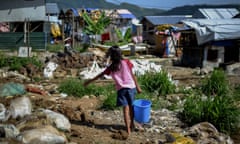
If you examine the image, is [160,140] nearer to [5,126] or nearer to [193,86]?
[5,126]

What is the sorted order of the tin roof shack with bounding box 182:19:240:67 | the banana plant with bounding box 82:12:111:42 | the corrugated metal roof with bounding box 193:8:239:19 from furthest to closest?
the corrugated metal roof with bounding box 193:8:239:19, the banana plant with bounding box 82:12:111:42, the tin roof shack with bounding box 182:19:240:67

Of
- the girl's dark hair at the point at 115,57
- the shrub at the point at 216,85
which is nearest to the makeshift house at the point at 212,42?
the shrub at the point at 216,85

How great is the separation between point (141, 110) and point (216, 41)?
11994 millimetres

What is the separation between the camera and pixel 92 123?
21.1ft

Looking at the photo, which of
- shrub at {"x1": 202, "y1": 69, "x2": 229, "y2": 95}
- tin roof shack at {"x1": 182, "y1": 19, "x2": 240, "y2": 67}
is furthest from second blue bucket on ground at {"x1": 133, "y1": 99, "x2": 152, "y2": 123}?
tin roof shack at {"x1": 182, "y1": 19, "x2": 240, "y2": 67}

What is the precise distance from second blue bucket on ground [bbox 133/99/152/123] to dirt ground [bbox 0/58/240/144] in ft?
1.09

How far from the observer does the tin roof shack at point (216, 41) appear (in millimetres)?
17031

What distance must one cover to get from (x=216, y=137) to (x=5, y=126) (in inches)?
126

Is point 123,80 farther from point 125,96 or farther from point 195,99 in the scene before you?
point 195,99

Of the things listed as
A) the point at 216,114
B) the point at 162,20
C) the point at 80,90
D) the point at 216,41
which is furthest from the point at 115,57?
the point at 162,20

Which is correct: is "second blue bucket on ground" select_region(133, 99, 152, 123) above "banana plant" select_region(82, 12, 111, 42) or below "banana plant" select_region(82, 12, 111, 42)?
below

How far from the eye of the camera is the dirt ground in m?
5.56

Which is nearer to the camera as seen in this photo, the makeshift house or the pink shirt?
the pink shirt

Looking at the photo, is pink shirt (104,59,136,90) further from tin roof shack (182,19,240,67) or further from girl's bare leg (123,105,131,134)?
tin roof shack (182,19,240,67)
